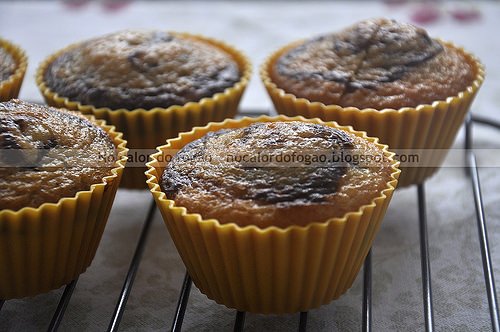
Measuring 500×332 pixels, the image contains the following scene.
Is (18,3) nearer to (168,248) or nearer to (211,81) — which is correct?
(211,81)

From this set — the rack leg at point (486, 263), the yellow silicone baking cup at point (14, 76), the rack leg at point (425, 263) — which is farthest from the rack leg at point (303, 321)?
the yellow silicone baking cup at point (14, 76)

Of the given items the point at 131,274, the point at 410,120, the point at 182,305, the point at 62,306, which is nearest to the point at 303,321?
the point at 182,305

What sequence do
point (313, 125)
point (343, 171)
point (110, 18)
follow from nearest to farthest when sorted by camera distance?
point (343, 171) → point (313, 125) → point (110, 18)

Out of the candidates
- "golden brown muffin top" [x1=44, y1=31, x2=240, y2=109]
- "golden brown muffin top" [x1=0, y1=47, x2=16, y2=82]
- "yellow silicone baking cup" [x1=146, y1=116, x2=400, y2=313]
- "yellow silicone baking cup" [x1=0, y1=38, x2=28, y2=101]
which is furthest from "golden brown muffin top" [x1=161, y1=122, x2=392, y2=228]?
"golden brown muffin top" [x1=0, y1=47, x2=16, y2=82]

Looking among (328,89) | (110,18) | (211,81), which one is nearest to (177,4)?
(110,18)

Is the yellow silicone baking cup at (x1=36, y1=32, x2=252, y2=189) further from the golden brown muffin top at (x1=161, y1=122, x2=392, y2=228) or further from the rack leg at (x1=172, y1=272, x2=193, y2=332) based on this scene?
the rack leg at (x1=172, y1=272, x2=193, y2=332)
